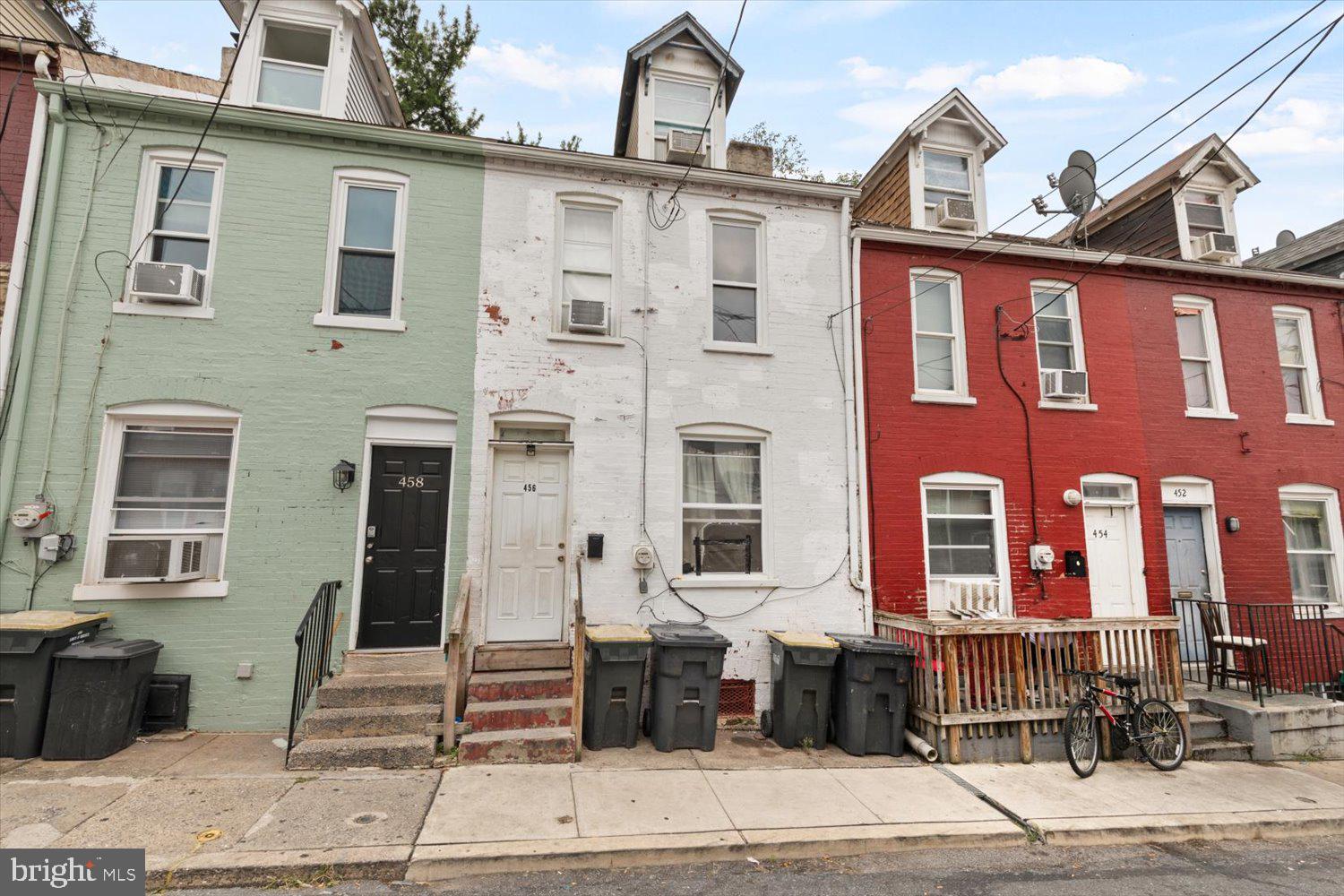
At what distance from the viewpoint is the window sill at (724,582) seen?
7207mm

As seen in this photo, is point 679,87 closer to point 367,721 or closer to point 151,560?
point 151,560

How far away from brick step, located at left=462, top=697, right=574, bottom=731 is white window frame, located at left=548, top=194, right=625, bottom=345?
4078 millimetres

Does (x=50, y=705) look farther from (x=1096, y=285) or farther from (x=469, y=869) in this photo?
(x=1096, y=285)

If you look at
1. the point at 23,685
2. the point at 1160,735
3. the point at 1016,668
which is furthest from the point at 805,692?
the point at 23,685

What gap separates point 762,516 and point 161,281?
715 cm

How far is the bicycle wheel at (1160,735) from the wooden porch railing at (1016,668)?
259 millimetres

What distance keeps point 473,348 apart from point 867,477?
17.2 feet

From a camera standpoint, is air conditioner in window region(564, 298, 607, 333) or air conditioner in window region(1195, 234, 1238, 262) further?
air conditioner in window region(1195, 234, 1238, 262)

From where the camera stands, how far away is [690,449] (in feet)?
25.2

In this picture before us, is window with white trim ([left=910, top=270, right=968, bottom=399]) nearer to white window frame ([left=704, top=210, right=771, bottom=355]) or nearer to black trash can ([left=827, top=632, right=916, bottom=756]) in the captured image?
white window frame ([left=704, top=210, right=771, bottom=355])

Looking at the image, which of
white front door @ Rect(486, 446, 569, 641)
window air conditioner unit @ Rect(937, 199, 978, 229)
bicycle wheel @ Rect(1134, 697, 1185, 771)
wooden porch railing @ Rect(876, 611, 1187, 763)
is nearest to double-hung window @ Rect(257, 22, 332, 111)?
white front door @ Rect(486, 446, 569, 641)

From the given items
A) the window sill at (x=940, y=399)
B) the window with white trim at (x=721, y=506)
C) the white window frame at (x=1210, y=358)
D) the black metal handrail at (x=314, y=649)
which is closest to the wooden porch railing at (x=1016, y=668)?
the window with white trim at (x=721, y=506)

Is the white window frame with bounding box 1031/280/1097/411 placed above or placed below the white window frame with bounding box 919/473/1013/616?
above

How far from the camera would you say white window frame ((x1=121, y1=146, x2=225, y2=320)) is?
648 cm
